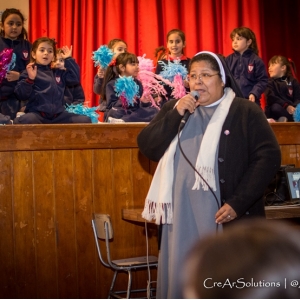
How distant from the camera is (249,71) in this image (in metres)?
5.43

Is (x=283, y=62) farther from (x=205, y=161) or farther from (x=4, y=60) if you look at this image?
(x=205, y=161)

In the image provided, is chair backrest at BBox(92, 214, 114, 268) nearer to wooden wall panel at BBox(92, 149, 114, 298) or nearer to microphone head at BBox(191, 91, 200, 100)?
wooden wall panel at BBox(92, 149, 114, 298)

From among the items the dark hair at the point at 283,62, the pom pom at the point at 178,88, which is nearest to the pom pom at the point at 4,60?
the pom pom at the point at 178,88

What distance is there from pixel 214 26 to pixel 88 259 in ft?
12.6

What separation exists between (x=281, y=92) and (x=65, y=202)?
3017 mm

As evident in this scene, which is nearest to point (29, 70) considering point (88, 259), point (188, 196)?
point (88, 259)

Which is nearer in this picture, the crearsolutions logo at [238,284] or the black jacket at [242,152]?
the crearsolutions logo at [238,284]

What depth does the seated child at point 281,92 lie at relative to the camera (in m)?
5.65

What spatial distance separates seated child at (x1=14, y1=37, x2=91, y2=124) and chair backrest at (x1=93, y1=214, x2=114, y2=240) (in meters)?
0.94

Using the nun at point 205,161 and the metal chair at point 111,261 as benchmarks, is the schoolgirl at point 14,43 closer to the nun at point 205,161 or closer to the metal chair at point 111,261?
the metal chair at point 111,261

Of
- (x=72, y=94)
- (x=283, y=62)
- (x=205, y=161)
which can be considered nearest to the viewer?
(x=205, y=161)

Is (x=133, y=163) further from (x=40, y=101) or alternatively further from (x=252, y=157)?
(x=252, y=157)

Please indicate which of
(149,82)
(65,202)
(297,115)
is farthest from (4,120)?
(297,115)

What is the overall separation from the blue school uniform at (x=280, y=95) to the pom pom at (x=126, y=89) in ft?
5.76
